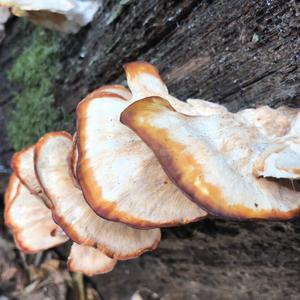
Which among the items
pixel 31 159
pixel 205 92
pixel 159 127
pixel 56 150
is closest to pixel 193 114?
pixel 159 127

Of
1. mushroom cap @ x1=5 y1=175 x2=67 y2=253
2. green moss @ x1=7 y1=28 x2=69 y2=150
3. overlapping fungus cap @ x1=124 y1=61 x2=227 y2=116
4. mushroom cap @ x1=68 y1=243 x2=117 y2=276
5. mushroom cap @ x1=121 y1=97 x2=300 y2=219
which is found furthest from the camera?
green moss @ x1=7 y1=28 x2=69 y2=150

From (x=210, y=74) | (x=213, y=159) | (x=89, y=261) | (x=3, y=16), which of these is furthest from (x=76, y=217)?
(x=3, y=16)

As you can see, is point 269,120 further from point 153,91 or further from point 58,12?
point 58,12

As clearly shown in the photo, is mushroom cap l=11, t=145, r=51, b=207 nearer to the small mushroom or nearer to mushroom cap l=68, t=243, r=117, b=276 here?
mushroom cap l=68, t=243, r=117, b=276

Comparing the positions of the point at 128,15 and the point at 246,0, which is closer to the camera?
the point at 246,0

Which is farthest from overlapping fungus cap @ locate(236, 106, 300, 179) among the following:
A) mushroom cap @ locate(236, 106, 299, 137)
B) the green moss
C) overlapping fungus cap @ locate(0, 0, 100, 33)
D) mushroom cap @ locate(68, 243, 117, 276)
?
the green moss

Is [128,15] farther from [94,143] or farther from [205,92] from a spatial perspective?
[94,143]
